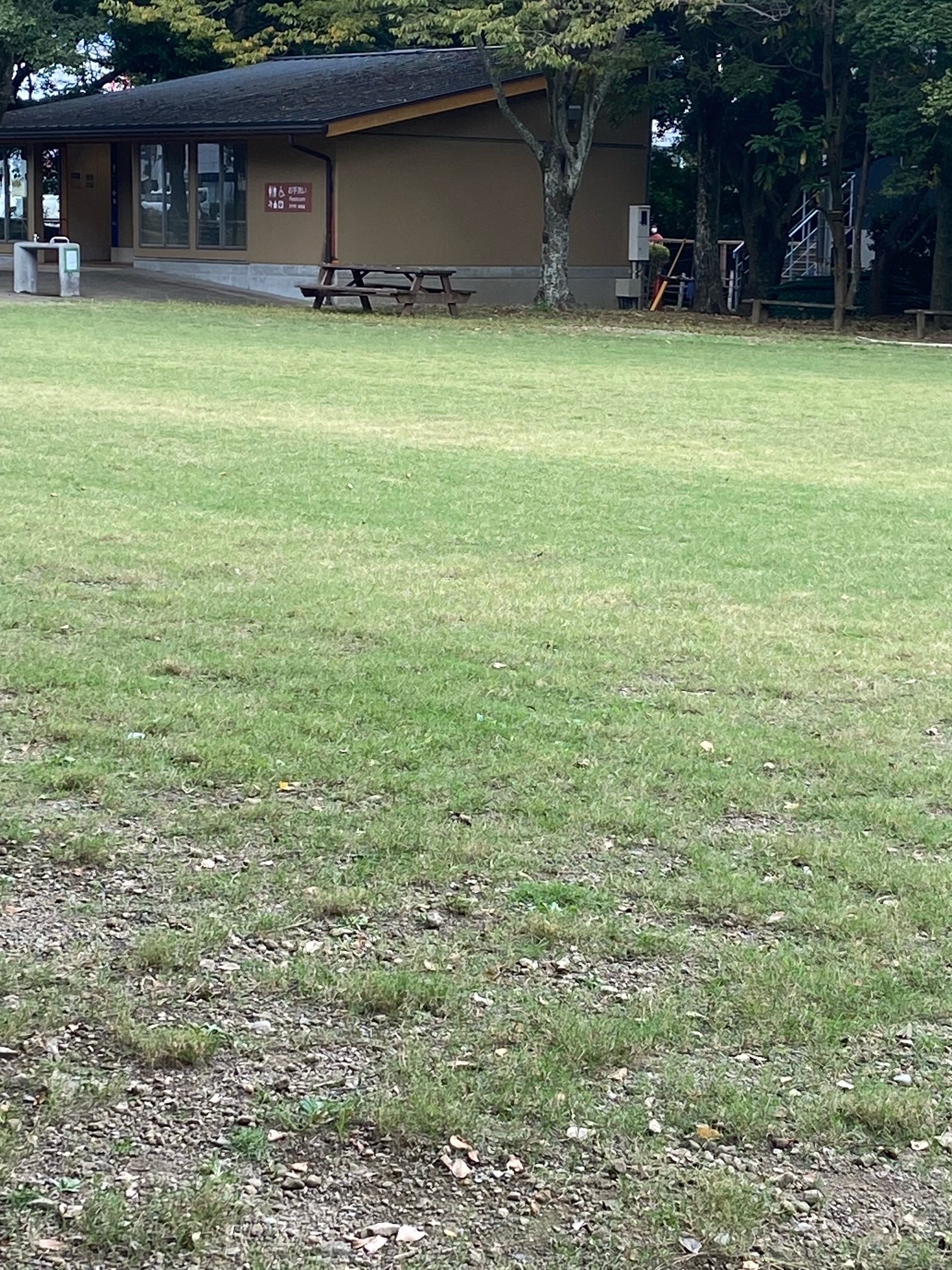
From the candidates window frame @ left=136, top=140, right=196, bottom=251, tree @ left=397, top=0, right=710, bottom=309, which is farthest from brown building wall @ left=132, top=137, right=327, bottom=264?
tree @ left=397, top=0, right=710, bottom=309

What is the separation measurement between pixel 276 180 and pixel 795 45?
9963 mm

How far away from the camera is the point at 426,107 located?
30.0m

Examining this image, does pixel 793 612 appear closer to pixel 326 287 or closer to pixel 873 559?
pixel 873 559

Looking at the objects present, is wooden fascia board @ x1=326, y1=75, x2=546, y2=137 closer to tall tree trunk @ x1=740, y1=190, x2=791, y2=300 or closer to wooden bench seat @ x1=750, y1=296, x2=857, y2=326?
wooden bench seat @ x1=750, y1=296, x2=857, y2=326

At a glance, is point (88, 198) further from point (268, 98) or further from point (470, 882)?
point (470, 882)

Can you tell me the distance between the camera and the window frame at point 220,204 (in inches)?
1257

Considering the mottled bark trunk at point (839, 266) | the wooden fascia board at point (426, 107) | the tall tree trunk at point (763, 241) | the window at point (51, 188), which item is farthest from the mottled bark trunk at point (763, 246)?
the window at point (51, 188)

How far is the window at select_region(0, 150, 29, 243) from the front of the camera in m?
37.0

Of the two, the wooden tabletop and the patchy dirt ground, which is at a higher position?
the wooden tabletop

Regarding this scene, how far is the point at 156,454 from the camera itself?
10969 mm

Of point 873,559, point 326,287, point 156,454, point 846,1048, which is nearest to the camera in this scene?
point 846,1048

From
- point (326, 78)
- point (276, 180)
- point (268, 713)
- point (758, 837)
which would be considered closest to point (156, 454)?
point (268, 713)

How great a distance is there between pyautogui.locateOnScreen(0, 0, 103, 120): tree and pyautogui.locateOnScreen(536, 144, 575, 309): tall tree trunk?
36.5ft

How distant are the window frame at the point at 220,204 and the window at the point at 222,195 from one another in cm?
1
